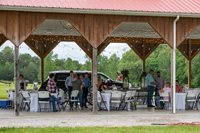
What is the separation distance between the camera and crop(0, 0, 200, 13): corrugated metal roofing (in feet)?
37.5

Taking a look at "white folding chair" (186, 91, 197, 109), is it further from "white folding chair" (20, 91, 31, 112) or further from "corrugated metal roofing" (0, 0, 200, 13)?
"white folding chair" (20, 91, 31, 112)

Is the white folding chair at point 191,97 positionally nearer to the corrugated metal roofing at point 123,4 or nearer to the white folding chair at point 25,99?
the corrugated metal roofing at point 123,4

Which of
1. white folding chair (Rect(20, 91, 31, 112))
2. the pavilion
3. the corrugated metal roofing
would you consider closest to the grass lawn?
the pavilion

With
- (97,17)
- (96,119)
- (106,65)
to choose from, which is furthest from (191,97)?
(106,65)

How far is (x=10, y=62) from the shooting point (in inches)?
1754

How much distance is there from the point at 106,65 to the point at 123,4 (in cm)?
3655

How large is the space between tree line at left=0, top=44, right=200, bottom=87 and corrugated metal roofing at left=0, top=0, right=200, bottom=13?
30479 millimetres

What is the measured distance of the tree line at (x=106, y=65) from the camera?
42656mm

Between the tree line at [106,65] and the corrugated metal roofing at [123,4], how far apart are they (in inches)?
1200

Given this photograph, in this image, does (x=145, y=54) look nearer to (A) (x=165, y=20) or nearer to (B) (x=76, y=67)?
(A) (x=165, y=20)

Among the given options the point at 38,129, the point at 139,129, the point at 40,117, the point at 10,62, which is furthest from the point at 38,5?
the point at 10,62

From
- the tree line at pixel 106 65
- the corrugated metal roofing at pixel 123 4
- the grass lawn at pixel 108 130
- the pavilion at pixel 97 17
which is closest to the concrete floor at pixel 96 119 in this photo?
the pavilion at pixel 97 17

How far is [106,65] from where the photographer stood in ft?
161

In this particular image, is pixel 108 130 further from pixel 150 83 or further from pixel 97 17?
pixel 150 83
